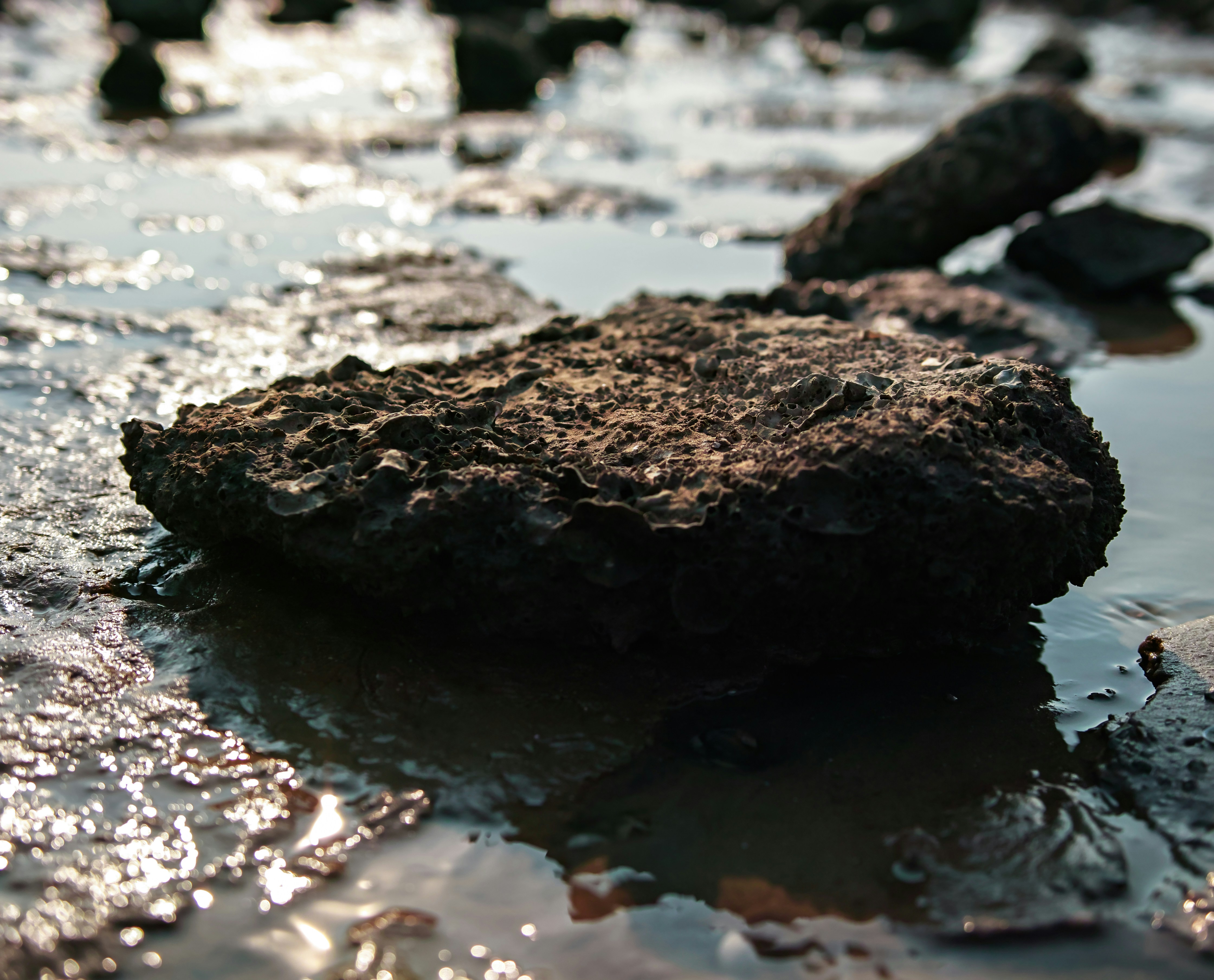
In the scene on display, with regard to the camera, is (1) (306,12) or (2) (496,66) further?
(1) (306,12)

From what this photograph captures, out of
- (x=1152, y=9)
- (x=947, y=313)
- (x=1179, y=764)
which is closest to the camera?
(x=1179, y=764)

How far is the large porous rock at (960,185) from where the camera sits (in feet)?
19.2

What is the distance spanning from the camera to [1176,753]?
7.92ft

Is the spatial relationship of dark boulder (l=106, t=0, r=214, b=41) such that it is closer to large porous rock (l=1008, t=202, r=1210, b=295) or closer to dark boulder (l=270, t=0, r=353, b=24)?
dark boulder (l=270, t=0, r=353, b=24)

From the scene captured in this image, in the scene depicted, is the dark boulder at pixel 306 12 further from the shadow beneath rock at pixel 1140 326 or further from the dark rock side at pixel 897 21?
the shadow beneath rock at pixel 1140 326

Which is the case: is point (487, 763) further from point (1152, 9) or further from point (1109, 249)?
point (1152, 9)

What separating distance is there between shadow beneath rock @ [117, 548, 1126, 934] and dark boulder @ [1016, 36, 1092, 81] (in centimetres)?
1240

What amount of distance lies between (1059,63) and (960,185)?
8933 mm

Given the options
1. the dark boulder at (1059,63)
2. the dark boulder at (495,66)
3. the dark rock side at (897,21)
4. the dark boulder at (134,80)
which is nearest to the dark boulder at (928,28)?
the dark rock side at (897,21)

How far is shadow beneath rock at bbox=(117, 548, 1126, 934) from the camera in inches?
83.0

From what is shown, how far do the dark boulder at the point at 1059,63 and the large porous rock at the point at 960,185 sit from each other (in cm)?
813

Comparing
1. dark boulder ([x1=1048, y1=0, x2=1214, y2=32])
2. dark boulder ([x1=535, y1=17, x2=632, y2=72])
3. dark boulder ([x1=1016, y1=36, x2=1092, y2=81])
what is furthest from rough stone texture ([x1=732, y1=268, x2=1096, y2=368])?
dark boulder ([x1=1048, y1=0, x2=1214, y2=32])

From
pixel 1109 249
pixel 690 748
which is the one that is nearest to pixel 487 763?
pixel 690 748

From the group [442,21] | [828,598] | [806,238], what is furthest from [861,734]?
[442,21]
